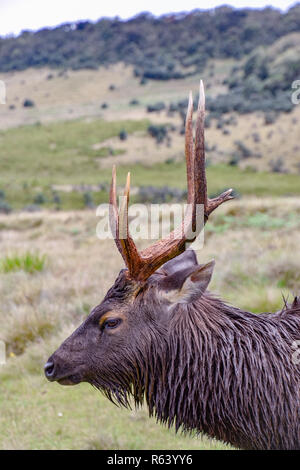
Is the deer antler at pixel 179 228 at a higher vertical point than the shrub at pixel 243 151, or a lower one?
higher

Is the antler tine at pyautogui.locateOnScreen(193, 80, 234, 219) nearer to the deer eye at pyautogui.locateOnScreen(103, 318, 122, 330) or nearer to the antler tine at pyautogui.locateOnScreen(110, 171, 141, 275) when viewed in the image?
the antler tine at pyautogui.locateOnScreen(110, 171, 141, 275)

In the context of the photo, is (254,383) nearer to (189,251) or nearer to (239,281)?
(189,251)

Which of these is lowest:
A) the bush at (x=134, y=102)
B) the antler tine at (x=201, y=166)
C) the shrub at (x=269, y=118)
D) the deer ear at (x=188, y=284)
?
the deer ear at (x=188, y=284)

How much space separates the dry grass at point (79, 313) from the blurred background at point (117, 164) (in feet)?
0.06

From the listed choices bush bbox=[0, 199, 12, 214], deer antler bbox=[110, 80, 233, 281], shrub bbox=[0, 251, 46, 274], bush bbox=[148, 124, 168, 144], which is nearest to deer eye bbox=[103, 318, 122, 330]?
deer antler bbox=[110, 80, 233, 281]

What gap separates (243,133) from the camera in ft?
137

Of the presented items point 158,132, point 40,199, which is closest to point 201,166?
point 40,199

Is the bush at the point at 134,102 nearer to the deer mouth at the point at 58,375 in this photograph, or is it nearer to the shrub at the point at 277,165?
the shrub at the point at 277,165

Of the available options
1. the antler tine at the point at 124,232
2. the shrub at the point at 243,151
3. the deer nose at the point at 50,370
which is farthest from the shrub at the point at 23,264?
the shrub at the point at 243,151

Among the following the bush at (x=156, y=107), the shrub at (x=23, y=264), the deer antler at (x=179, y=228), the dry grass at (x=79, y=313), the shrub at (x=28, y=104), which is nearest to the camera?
the deer antler at (x=179, y=228)

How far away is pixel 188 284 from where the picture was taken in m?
2.78

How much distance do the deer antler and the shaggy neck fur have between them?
0.30m

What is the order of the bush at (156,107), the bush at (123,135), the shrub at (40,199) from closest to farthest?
the shrub at (40,199), the bush at (123,135), the bush at (156,107)

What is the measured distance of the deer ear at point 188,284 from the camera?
2.71 metres
